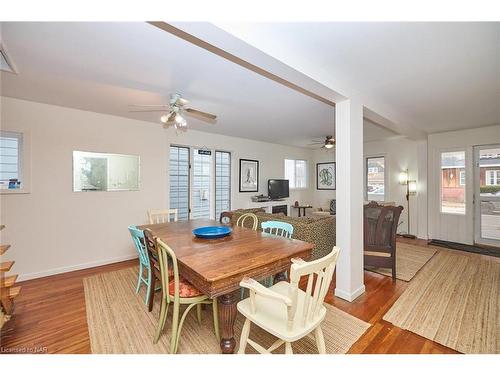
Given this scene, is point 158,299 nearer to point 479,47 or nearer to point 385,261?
point 385,261

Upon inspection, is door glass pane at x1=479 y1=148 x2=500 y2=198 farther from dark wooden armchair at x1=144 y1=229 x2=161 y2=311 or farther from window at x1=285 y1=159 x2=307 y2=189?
dark wooden armchair at x1=144 y1=229 x2=161 y2=311

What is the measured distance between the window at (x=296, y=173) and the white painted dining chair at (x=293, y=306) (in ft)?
17.6

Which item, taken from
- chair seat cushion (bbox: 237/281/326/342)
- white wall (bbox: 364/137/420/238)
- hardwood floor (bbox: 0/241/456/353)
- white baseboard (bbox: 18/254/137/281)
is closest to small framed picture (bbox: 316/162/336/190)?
white wall (bbox: 364/137/420/238)

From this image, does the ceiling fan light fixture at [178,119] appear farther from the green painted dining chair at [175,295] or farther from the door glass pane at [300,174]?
the door glass pane at [300,174]

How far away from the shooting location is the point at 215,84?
2479 mm

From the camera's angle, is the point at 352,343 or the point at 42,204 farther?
the point at 42,204

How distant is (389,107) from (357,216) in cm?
177

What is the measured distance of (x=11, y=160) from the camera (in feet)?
9.53

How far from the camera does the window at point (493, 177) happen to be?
4.25 m

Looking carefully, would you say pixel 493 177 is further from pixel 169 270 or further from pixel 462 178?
pixel 169 270

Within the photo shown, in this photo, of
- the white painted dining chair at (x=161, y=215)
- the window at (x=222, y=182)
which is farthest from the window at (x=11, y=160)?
the window at (x=222, y=182)

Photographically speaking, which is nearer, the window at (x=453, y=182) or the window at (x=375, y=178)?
the window at (x=453, y=182)
